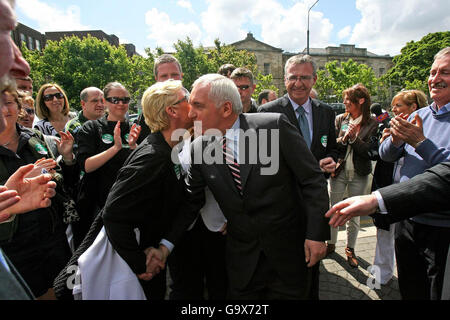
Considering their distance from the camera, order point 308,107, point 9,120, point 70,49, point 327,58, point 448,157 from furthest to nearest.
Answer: point 327,58, point 70,49, point 308,107, point 9,120, point 448,157

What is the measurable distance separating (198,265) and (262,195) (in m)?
1.14

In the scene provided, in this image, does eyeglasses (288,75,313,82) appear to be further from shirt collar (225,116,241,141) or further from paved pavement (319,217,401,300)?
paved pavement (319,217,401,300)

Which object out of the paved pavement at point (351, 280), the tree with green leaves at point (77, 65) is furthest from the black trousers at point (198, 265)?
the tree with green leaves at point (77, 65)

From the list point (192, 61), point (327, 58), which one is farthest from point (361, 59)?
point (192, 61)

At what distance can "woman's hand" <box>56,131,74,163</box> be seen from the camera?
3061 mm

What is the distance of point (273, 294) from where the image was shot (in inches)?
81.9

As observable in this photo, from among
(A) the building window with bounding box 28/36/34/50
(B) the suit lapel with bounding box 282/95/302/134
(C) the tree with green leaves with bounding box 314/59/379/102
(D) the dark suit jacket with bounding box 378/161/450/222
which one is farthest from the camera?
(A) the building window with bounding box 28/36/34/50

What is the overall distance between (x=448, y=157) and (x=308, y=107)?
1754mm

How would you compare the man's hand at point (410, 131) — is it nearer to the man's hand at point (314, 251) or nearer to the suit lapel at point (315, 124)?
the suit lapel at point (315, 124)

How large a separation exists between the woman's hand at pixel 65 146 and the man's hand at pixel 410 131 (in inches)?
140

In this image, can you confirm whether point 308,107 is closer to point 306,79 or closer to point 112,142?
point 306,79

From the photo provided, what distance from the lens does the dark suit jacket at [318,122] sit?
335cm

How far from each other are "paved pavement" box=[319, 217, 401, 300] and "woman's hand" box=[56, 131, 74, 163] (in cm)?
362

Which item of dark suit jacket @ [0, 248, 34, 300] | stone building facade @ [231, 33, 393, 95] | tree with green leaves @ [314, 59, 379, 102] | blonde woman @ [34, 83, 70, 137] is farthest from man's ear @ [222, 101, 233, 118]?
stone building facade @ [231, 33, 393, 95]
